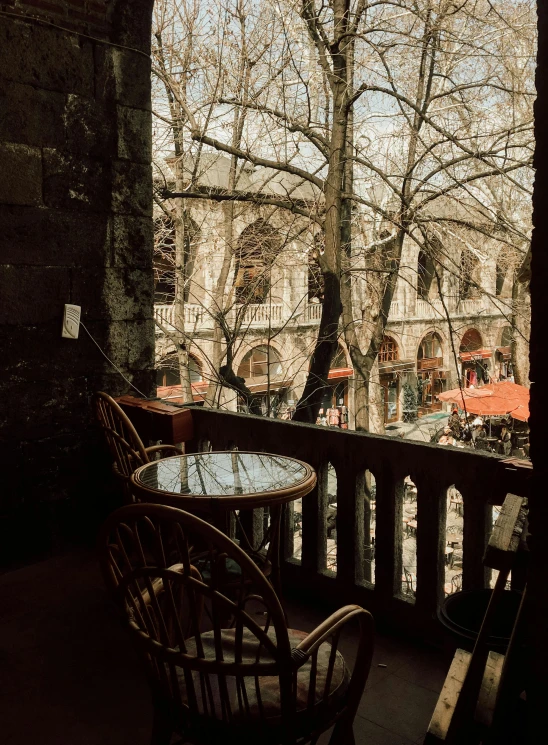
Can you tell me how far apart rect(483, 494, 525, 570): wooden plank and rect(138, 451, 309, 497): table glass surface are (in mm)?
819

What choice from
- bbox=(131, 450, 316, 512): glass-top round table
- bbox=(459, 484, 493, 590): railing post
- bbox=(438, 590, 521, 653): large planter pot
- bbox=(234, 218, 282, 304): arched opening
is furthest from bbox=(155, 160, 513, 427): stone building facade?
bbox=(438, 590, 521, 653): large planter pot

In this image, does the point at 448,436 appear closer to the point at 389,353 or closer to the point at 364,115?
the point at 364,115

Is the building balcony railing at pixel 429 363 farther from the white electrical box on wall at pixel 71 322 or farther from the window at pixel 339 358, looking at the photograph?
the white electrical box on wall at pixel 71 322

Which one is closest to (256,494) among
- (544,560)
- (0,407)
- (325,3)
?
(544,560)

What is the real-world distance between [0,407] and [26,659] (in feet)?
4.20

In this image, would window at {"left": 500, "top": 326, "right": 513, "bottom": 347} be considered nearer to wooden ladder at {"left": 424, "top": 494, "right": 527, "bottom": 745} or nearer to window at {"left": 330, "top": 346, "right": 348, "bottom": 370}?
window at {"left": 330, "top": 346, "right": 348, "bottom": 370}

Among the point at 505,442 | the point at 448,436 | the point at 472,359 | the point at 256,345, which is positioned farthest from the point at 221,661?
the point at 505,442

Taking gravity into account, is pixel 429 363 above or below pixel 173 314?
below

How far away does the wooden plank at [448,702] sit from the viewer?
163cm

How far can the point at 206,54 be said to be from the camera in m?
9.81

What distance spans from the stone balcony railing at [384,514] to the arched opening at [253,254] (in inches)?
283

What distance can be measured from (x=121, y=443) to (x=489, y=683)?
176 cm

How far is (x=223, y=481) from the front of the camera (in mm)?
2469

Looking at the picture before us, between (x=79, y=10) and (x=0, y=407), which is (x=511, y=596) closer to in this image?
(x=0, y=407)
